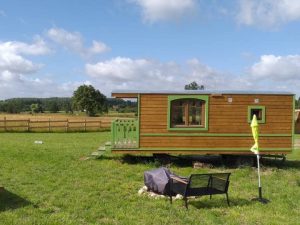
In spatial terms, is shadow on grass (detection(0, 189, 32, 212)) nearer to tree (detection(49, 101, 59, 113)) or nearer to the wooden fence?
the wooden fence

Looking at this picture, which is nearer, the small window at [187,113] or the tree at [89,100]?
the small window at [187,113]

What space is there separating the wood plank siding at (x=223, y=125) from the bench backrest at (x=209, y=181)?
558 centimetres

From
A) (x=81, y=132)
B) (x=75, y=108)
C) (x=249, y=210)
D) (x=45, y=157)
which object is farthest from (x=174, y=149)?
(x=75, y=108)

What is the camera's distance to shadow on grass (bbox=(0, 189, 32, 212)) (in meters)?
8.22

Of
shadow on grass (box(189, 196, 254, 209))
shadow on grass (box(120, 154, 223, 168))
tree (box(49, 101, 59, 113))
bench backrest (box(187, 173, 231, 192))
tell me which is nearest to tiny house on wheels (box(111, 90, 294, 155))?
shadow on grass (box(120, 154, 223, 168))

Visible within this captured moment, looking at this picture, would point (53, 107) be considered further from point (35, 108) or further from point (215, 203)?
point (215, 203)

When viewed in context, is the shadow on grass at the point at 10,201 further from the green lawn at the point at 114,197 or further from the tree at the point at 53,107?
the tree at the point at 53,107

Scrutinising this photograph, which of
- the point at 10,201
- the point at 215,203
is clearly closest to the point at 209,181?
the point at 215,203

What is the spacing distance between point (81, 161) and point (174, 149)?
139 inches

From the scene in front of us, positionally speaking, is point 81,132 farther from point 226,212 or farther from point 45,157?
point 226,212

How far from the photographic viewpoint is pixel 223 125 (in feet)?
48.4

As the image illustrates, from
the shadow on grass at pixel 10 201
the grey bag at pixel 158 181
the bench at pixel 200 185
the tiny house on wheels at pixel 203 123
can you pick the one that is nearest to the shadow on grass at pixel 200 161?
the tiny house on wheels at pixel 203 123

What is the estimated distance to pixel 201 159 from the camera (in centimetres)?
1576

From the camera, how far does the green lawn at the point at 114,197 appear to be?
25.6 feet
